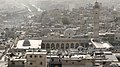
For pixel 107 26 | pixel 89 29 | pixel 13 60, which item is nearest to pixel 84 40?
pixel 89 29

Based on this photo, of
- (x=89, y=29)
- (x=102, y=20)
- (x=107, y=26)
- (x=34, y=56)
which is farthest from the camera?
(x=102, y=20)

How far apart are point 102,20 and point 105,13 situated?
1678 cm

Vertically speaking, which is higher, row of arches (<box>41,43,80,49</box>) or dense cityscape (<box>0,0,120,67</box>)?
dense cityscape (<box>0,0,120,67</box>)

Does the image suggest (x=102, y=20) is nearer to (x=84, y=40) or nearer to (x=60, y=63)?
(x=84, y=40)

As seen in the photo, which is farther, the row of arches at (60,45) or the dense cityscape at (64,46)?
the row of arches at (60,45)

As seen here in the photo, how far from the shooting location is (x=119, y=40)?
180 feet

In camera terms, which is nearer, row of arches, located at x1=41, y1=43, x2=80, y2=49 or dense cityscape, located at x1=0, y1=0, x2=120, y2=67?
dense cityscape, located at x1=0, y1=0, x2=120, y2=67

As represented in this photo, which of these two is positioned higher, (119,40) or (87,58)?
(87,58)

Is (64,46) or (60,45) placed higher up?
(60,45)

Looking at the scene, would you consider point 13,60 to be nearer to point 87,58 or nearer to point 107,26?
point 87,58

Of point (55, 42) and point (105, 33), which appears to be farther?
point (105, 33)

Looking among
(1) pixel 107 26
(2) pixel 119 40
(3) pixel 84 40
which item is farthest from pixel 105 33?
(1) pixel 107 26

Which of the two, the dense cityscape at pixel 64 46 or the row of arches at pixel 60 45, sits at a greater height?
the dense cityscape at pixel 64 46

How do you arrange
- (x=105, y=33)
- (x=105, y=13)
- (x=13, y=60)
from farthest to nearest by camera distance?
(x=105, y=13) < (x=105, y=33) < (x=13, y=60)
